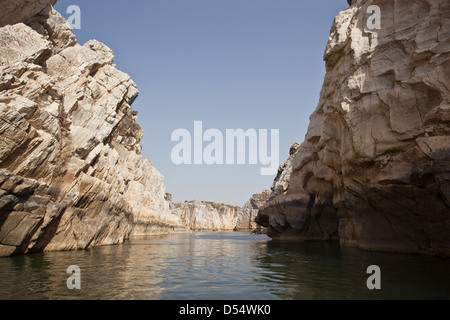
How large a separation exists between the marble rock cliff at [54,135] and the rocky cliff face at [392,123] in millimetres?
21273

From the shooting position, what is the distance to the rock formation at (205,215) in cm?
14162

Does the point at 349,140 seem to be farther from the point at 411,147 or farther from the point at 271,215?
the point at 271,215

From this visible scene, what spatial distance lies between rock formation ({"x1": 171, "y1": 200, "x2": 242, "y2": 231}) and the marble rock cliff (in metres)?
105

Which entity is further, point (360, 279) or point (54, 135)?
point (54, 135)

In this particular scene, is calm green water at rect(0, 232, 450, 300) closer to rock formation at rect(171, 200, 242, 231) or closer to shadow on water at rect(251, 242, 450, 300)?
shadow on water at rect(251, 242, 450, 300)

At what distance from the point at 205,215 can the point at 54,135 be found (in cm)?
12927

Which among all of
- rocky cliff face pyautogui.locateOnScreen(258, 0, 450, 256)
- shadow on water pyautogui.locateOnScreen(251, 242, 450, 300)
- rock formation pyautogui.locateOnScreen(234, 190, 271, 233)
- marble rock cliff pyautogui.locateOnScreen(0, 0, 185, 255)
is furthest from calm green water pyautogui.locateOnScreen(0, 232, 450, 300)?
rock formation pyautogui.locateOnScreen(234, 190, 271, 233)

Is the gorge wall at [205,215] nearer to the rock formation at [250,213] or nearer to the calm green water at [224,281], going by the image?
the rock formation at [250,213]

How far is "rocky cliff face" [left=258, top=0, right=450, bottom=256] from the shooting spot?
1709 centimetres

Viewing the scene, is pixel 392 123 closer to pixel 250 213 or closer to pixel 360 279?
pixel 360 279

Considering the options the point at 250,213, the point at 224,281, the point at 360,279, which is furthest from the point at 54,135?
the point at 250,213

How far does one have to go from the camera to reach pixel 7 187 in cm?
1566

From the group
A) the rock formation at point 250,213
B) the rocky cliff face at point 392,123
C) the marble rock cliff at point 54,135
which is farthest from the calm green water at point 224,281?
the rock formation at point 250,213

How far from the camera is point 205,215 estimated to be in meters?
146
